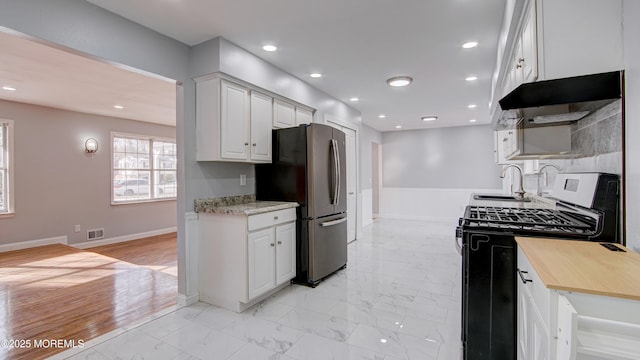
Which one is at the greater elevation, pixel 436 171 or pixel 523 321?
pixel 436 171

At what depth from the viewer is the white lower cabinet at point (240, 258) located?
260cm

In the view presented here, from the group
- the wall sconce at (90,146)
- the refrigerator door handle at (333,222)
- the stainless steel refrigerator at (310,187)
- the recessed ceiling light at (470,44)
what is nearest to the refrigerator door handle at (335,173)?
the stainless steel refrigerator at (310,187)

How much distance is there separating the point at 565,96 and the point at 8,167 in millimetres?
6859

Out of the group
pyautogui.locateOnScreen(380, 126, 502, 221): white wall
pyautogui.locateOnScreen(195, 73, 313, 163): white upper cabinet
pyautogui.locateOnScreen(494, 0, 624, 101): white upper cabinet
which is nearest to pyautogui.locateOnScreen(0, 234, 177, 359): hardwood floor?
pyautogui.locateOnScreen(195, 73, 313, 163): white upper cabinet

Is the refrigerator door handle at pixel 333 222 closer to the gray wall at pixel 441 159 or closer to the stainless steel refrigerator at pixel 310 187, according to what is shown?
the stainless steel refrigerator at pixel 310 187

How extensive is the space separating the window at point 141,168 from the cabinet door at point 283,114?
4163 mm

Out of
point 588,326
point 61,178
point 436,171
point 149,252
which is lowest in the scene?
point 149,252

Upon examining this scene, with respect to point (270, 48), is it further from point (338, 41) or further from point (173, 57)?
point (173, 57)

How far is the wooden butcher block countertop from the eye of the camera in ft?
2.79

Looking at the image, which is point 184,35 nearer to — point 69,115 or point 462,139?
point 69,115

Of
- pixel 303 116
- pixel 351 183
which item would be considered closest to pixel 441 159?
pixel 351 183

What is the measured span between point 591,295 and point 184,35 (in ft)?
10.3

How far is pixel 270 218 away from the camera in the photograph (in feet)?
9.36

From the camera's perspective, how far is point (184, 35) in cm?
265
